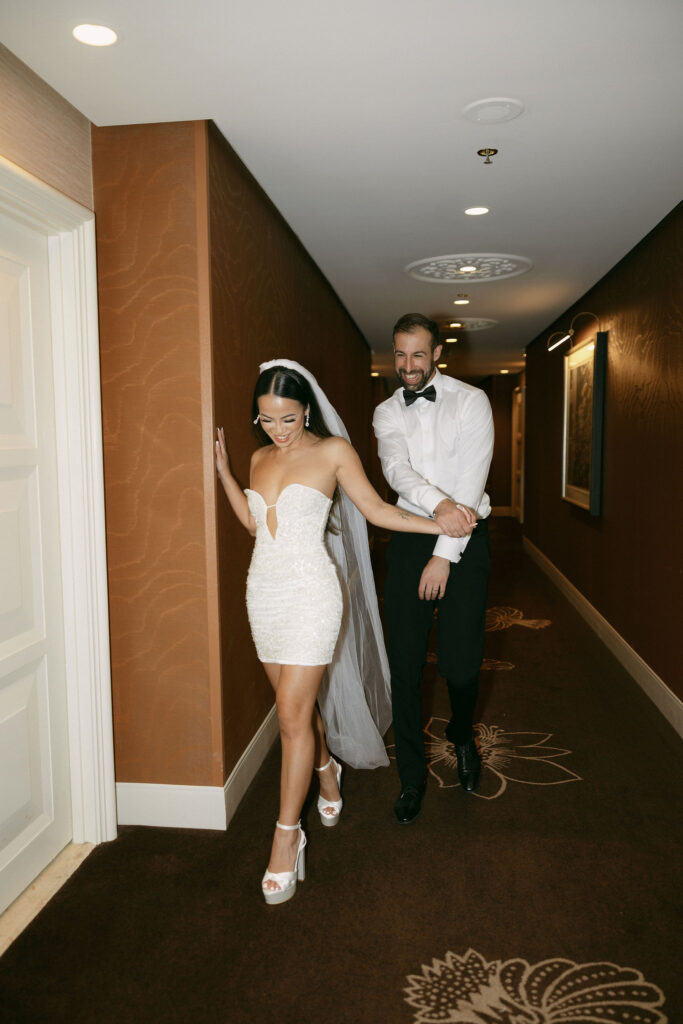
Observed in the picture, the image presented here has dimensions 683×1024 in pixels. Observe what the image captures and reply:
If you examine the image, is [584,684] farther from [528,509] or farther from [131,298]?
[528,509]

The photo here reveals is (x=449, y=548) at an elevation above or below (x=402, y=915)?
above

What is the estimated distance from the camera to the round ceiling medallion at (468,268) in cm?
482

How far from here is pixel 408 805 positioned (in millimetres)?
2797

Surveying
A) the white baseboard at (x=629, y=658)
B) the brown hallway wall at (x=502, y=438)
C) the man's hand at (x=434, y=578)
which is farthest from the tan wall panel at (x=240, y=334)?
the brown hallway wall at (x=502, y=438)

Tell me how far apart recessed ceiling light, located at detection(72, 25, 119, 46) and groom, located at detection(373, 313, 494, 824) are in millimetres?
1257

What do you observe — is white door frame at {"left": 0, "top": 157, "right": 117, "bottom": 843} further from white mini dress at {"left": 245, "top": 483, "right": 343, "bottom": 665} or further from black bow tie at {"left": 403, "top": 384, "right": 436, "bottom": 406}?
black bow tie at {"left": 403, "top": 384, "right": 436, "bottom": 406}

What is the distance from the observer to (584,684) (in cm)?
436

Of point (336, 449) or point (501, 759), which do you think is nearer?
point (336, 449)

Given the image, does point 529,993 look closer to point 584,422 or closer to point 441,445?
point 441,445

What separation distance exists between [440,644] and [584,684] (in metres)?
1.85

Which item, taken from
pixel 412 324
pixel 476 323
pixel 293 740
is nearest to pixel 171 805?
pixel 293 740

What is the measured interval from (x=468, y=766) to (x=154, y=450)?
5.90 ft

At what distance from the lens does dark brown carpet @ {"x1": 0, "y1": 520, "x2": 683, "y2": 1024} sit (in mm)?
1883

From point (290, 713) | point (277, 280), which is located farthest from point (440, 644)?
point (277, 280)
